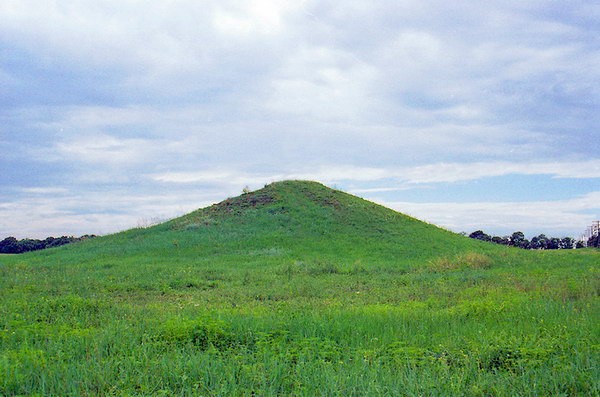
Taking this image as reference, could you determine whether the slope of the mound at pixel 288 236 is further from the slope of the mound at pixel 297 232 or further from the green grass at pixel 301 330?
the green grass at pixel 301 330

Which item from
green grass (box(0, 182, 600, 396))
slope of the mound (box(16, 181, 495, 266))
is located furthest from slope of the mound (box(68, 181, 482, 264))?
green grass (box(0, 182, 600, 396))

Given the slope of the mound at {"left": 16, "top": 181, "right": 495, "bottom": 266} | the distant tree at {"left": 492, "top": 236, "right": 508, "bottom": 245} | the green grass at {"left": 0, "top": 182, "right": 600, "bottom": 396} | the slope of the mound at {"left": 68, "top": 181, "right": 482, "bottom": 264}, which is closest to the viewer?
the green grass at {"left": 0, "top": 182, "right": 600, "bottom": 396}

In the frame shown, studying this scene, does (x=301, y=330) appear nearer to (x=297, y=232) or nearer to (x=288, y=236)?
(x=288, y=236)

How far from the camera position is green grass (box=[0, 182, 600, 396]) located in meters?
5.73

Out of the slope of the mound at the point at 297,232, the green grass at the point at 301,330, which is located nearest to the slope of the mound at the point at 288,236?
the slope of the mound at the point at 297,232

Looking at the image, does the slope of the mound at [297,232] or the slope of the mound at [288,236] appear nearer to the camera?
the slope of the mound at [288,236]

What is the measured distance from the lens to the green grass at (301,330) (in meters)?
5.73

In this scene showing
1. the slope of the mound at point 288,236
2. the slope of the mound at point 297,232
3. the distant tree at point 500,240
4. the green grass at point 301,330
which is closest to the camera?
the green grass at point 301,330

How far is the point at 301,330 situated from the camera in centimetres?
832

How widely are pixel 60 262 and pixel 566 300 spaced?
2431 centimetres

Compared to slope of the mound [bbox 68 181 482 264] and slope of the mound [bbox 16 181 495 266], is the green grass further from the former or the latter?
slope of the mound [bbox 68 181 482 264]

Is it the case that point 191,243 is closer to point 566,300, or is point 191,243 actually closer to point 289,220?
point 289,220

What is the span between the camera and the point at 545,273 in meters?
18.4

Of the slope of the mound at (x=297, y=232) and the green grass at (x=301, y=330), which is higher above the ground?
the slope of the mound at (x=297, y=232)
